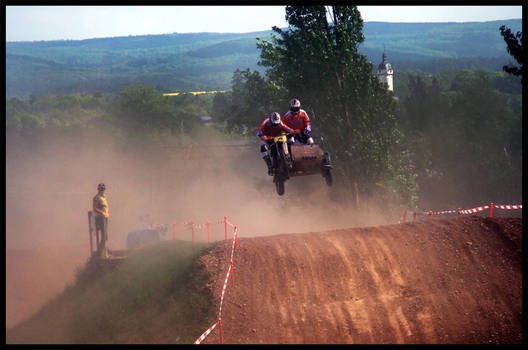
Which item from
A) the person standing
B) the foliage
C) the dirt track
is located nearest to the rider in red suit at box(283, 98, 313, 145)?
the dirt track

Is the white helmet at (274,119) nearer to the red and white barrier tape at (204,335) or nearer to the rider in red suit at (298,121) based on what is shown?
the rider in red suit at (298,121)

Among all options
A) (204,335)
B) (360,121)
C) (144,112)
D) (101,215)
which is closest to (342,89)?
(360,121)

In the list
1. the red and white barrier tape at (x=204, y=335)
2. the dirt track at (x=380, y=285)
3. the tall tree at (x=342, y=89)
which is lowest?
the red and white barrier tape at (x=204, y=335)

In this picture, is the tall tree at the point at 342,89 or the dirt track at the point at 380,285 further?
the tall tree at the point at 342,89

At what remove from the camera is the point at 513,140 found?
196 ft

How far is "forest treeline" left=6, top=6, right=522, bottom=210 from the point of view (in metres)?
33.5

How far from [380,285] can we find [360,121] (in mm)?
17823

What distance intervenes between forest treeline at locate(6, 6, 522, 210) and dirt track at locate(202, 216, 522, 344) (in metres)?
4.29

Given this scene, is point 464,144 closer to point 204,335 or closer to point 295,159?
point 295,159

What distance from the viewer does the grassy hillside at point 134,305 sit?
16.4 m

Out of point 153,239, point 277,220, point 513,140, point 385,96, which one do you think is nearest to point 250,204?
point 277,220

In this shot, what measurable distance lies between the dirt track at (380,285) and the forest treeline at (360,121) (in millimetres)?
4292

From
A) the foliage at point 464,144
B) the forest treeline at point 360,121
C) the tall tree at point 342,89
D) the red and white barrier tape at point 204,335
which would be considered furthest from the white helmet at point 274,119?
the foliage at point 464,144

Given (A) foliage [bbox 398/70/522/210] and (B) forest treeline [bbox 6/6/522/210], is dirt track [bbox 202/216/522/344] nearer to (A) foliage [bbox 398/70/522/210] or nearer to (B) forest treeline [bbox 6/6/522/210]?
(B) forest treeline [bbox 6/6/522/210]
